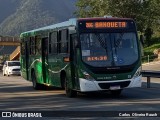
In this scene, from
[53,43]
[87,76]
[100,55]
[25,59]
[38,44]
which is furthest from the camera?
[25,59]

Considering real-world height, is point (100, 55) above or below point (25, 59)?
above

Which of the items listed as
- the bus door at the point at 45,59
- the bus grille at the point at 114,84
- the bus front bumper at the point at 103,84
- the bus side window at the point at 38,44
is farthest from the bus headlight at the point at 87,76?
the bus side window at the point at 38,44

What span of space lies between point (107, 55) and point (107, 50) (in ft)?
0.61

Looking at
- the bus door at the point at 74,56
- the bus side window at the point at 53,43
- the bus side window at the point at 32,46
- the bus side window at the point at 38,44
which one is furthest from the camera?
the bus side window at the point at 32,46

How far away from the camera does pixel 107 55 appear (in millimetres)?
17312

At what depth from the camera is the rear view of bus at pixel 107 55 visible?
Result: 1708 cm

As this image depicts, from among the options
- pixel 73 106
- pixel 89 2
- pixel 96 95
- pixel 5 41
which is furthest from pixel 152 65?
pixel 5 41

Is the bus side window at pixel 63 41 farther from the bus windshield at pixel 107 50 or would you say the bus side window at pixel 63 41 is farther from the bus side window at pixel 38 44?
the bus side window at pixel 38 44

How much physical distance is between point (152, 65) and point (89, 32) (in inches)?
1455

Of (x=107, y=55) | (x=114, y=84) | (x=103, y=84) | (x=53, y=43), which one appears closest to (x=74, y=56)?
(x=107, y=55)

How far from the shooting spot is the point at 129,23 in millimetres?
18016

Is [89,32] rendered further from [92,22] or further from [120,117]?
[120,117]

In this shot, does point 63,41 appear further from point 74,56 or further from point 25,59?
point 25,59

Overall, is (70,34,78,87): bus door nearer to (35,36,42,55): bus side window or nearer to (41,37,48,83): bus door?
(41,37,48,83): bus door
